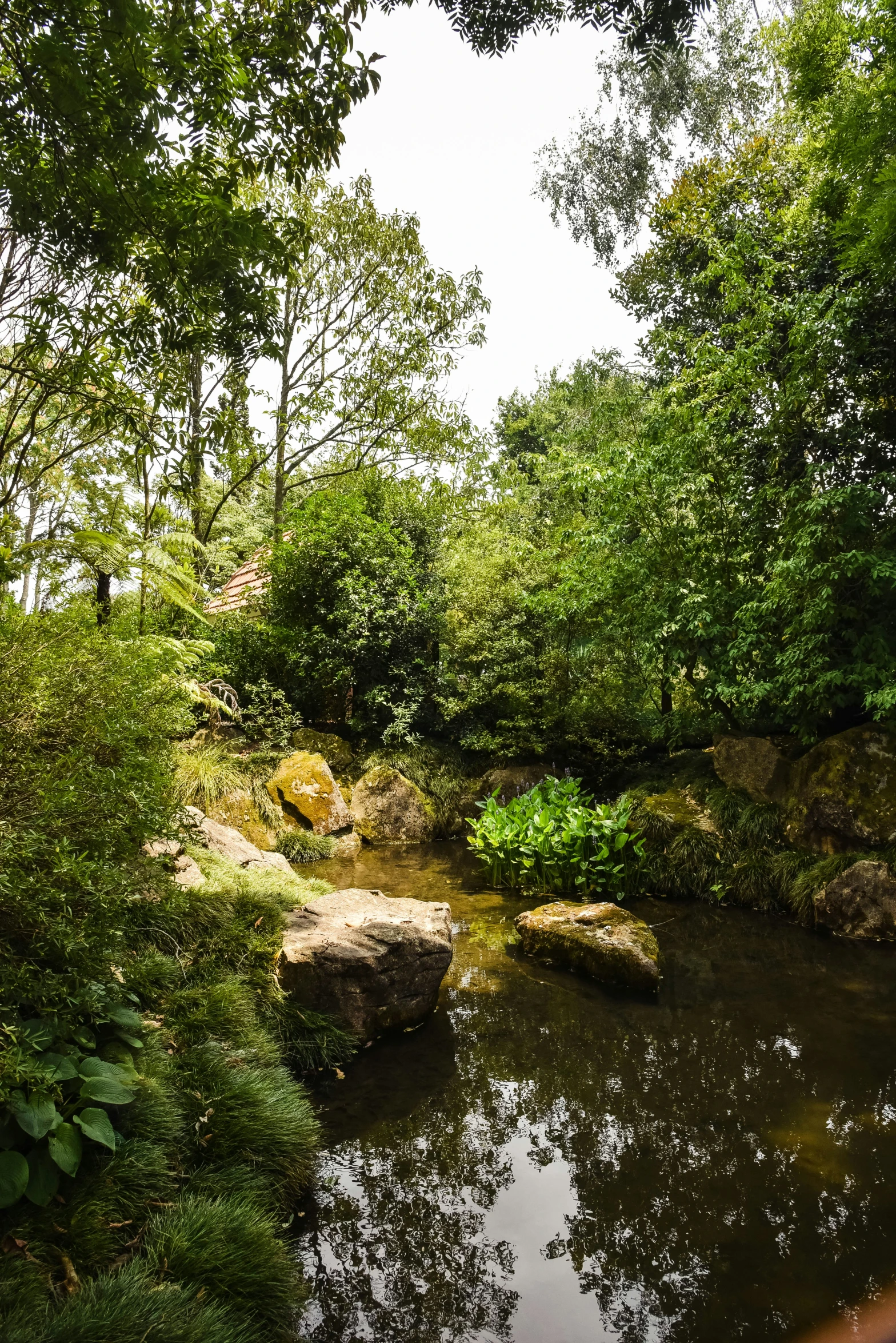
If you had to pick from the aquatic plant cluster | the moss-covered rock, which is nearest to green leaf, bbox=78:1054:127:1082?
the aquatic plant cluster

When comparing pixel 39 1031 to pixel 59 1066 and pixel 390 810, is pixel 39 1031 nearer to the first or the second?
pixel 59 1066

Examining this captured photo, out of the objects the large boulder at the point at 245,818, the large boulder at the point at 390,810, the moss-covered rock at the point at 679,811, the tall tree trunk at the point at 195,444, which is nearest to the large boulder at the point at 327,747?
the large boulder at the point at 390,810

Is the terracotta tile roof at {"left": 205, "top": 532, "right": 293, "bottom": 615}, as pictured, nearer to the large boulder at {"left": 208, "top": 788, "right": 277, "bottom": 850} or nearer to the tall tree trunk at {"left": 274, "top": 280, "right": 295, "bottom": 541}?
the tall tree trunk at {"left": 274, "top": 280, "right": 295, "bottom": 541}

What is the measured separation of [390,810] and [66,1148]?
838 cm

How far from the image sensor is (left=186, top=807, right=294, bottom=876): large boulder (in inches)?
247

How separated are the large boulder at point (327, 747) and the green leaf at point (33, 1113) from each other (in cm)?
901

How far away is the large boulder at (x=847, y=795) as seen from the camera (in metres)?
7.12

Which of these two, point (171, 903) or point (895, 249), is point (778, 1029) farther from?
point (895, 249)

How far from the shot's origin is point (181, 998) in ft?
12.7

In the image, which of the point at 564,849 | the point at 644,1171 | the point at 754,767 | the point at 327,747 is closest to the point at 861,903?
the point at 754,767

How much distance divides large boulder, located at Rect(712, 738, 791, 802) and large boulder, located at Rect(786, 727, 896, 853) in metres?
0.37

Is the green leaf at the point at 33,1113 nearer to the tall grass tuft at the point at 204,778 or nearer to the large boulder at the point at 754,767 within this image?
the tall grass tuft at the point at 204,778

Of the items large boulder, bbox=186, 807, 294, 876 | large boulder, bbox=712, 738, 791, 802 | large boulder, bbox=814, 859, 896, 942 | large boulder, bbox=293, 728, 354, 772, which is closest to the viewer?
large boulder, bbox=186, 807, 294, 876

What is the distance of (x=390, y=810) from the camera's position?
1082 cm
